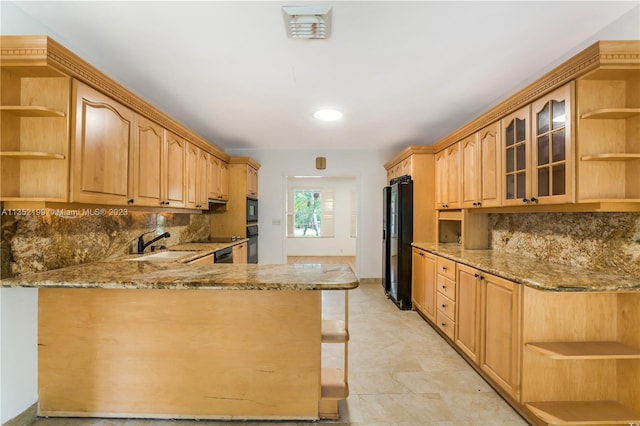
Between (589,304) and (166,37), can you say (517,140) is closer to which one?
(589,304)

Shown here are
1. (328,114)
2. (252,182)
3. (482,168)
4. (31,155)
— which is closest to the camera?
(31,155)

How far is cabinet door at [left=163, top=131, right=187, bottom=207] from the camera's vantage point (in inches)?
114

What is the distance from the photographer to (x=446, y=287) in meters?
2.94

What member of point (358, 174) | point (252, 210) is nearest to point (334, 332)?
point (252, 210)

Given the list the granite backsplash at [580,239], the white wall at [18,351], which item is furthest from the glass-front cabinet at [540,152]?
the white wall at [18,351]

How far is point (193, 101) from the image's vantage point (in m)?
3.09

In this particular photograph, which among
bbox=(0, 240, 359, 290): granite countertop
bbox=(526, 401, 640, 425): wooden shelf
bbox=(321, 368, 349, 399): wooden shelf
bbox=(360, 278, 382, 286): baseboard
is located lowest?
bbox=(360, 278, 382, 286): baseboard

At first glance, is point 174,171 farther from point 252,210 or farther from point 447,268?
point 447,268

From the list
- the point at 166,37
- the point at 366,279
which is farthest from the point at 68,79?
the point at 366,279

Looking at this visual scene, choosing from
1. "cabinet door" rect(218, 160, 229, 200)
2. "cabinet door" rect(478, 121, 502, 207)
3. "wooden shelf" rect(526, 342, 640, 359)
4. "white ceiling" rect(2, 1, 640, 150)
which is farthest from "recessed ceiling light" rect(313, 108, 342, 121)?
"wooden shelf" rect(526, 342, 640, 359)

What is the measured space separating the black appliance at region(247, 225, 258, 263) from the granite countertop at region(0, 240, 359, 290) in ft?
8.96

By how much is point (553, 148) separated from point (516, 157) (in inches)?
15.7

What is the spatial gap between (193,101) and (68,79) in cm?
143

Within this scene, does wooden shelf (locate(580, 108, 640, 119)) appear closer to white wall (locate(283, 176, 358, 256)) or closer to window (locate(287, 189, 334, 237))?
white wall (locate(283, 176, 358, 256))
